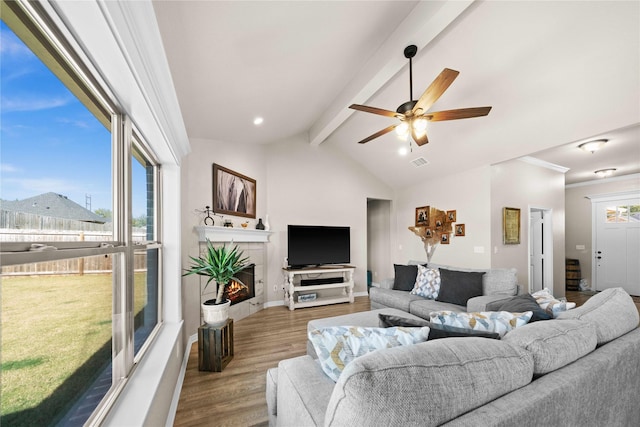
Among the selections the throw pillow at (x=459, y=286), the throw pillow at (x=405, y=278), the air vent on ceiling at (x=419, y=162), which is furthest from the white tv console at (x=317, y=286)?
the air vent on ceiling at (x=419, y=162)

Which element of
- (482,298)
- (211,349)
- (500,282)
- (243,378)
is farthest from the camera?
(500,282)

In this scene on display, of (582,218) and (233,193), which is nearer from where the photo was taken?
(233,193)

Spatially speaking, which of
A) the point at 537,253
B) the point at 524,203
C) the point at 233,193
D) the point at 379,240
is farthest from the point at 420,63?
the point at 537,253

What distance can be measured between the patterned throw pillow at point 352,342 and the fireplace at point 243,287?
303 centimetres

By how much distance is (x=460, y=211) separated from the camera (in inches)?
200

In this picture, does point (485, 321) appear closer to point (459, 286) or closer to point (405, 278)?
point (459, 286)

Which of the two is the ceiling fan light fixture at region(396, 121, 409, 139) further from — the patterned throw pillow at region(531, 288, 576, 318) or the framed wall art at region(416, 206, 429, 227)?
the framed wall art at region(416, 206, 429, 227)

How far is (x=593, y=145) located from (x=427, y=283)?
3433 millimetres

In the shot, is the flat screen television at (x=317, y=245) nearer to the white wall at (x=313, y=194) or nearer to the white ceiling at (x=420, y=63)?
the white wall at (x=313, y=194)

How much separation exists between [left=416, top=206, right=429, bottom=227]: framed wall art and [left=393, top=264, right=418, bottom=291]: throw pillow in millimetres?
1796

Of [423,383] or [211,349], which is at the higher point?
[423,383]

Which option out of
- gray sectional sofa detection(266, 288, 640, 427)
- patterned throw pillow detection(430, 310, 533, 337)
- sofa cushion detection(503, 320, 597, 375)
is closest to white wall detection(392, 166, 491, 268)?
gray sectional sofa detection(266, 288, 640, 427)

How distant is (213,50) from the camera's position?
90.0 inches

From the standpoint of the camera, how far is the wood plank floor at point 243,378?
1999mm
